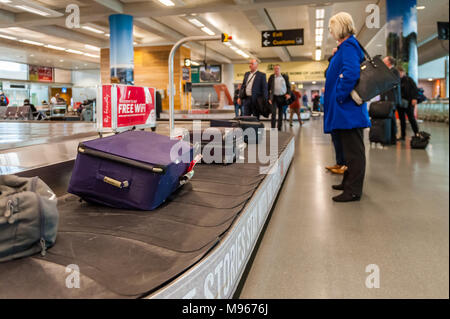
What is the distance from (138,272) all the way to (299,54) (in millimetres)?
24791

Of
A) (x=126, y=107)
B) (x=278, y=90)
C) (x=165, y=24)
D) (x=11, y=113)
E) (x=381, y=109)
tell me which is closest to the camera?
(x=126, y=107)

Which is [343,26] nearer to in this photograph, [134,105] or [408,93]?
[134,105]

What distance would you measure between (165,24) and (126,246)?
596 inches

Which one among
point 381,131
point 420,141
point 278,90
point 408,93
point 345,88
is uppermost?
point 278,90

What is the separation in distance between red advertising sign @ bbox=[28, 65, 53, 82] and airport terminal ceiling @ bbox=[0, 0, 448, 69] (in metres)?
2.68

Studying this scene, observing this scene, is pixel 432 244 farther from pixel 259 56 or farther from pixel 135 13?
pixel 259 56

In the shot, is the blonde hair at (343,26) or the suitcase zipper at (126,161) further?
the blonde hair at (343,26)

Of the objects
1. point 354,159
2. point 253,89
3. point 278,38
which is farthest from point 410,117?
point 278,38

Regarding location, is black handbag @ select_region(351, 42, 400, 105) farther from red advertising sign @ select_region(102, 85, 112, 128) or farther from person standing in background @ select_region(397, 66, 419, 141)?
person standing in background @ select_region(397, 66, 419, 141)

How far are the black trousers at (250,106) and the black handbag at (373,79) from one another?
3.72 metres

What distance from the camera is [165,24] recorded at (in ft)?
48.8

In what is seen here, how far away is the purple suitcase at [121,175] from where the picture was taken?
1630 mm

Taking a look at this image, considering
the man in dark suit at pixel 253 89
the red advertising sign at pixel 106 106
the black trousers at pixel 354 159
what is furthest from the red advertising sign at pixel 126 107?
the black trousers at pixel 354 159

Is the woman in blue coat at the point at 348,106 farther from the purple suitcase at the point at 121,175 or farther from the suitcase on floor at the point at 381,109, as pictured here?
the suitcase on floor at the point at 381,109
